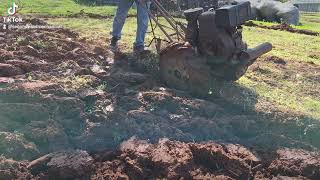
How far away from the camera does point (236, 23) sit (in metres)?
6.22

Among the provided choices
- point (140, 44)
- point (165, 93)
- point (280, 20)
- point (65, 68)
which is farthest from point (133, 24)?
point (280, 20)

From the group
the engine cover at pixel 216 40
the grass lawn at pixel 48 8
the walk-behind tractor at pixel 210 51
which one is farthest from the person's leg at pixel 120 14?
the grass lawn at pixel 48 8

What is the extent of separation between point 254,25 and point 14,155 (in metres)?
11.1

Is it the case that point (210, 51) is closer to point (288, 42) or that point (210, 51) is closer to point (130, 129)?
point (130, 129)

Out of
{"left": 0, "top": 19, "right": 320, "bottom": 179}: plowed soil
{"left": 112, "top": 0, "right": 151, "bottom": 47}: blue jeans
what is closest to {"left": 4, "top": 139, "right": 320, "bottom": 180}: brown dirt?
{"left": 0, "top": 19, "right": 320, "bottom": 179}: plowed soil

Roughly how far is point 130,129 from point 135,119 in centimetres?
23

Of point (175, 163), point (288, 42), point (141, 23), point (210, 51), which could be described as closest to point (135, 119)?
point (175, 163)

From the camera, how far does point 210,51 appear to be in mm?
6355

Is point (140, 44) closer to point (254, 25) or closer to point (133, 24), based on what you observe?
point (133, 24)

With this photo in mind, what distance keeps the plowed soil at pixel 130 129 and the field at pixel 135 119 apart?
0.03 feet

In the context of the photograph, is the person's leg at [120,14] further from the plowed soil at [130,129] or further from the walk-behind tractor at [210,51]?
the walk-behind tractor at [210,51]

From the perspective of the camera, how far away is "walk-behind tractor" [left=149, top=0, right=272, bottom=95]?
6227mm

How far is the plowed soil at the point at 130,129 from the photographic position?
455 cm

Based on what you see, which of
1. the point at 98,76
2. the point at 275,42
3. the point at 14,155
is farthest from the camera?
the point at 275,42
